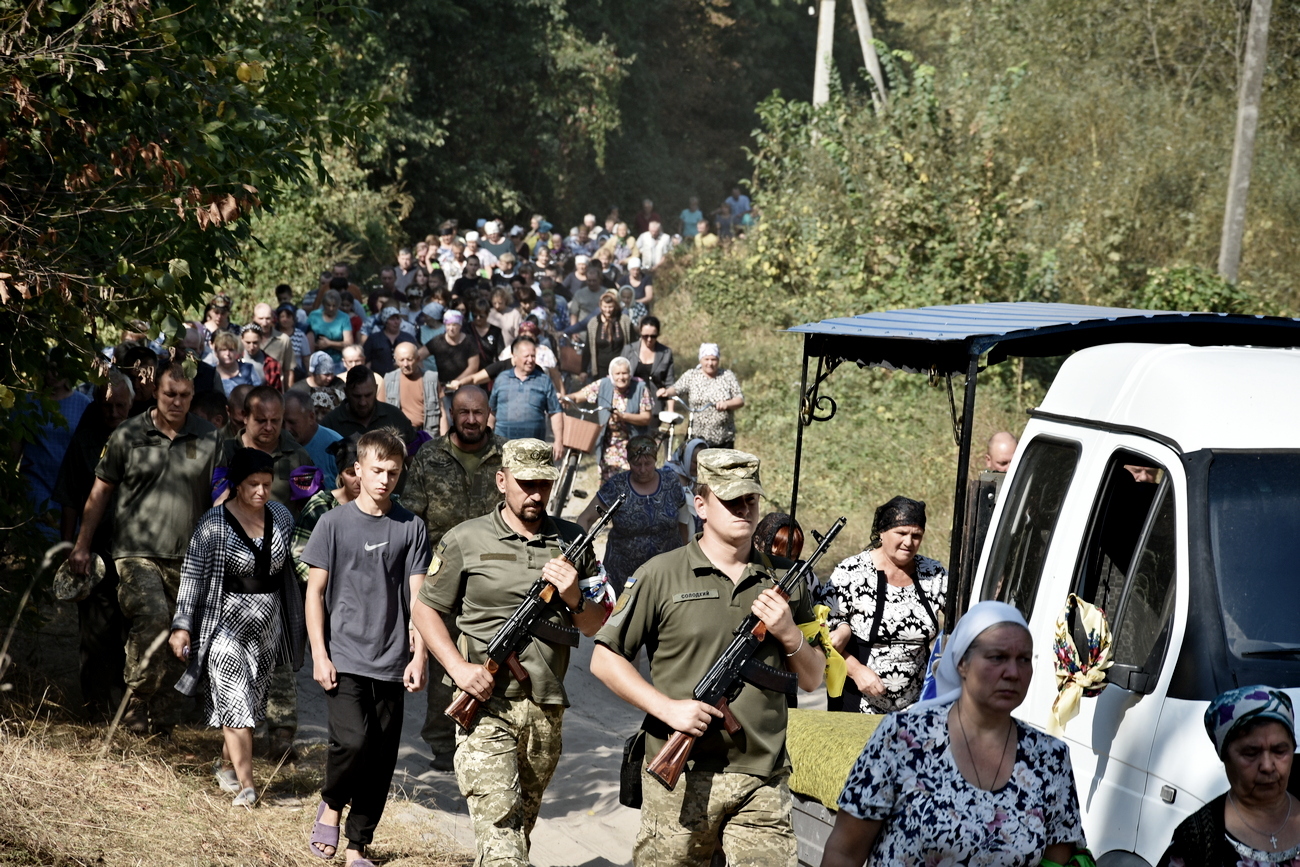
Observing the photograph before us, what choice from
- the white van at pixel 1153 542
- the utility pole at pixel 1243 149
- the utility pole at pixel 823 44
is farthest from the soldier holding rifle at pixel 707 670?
the utility pole at pixel 823 44

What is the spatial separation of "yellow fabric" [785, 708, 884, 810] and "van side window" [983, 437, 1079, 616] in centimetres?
84

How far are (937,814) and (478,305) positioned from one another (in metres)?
14.9

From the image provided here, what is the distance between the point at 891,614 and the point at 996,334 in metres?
1.68

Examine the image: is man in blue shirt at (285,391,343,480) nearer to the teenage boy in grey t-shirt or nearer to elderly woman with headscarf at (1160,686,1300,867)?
the teenage boy in grey t-shirt

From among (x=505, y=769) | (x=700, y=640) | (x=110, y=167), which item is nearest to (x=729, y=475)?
(x=700, y=640)

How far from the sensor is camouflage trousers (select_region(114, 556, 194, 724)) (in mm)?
7125

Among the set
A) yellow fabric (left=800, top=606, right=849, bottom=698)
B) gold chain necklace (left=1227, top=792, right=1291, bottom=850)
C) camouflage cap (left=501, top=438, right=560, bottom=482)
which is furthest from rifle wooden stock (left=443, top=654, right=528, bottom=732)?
gold chain necklace (left=1227, top=792, right=1291, bottom=850)

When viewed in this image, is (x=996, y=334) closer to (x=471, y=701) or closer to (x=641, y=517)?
(x=471, y=701)

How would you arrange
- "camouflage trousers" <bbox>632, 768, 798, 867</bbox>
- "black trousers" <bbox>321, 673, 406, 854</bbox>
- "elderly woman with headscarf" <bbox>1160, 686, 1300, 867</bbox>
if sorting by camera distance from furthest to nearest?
"black trousers" <bbox>321, 673, 406, 854</bbox>
"camouflage trousers" <bbox>632, 768, 798, 867</bbox>
"elderly woman with headscarf" <bbox>1160, 686, 1300, 867</bbox>

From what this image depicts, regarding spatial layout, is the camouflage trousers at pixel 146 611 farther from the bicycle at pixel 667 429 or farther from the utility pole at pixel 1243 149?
the utility pole at pixel 1243 149

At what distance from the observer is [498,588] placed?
562 cm

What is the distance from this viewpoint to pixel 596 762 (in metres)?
8.22

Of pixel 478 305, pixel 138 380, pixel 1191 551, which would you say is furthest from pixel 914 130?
pixel 1191 551

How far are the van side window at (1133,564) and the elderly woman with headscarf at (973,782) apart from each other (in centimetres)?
81
